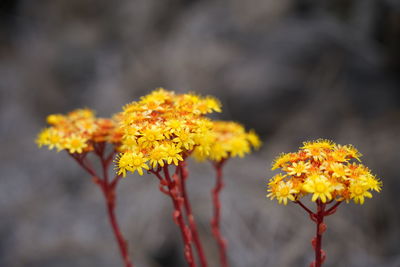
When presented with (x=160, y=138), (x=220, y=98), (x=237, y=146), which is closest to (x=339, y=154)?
(x=237, y=146)

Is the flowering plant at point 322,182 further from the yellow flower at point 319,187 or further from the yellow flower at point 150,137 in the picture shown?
the yellow flower at point 150,137

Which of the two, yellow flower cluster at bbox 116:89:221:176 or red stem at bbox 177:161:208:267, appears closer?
yellow flower cluster at bbox 116:89:221:176

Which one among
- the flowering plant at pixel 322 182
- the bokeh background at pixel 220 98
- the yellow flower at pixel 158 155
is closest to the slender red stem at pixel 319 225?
the flowering plant at pixel 322 182

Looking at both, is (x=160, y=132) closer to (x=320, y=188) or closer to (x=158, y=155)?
(x=158, y=155)

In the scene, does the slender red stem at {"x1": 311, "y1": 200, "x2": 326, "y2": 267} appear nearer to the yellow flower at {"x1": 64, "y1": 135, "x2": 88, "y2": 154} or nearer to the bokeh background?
the yellow flower at {"x1": 64, "y1": 135, "x2": 88, "y2": 154}

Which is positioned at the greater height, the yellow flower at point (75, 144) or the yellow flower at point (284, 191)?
the yellow flower at point (75, 144)

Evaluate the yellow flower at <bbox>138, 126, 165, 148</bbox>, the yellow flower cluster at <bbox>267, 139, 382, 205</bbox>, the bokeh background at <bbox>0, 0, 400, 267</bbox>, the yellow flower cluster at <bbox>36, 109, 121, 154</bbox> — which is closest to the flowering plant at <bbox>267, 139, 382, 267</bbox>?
the yellow flower cluster at <bbox>267, 139, 382, 205</bbox>

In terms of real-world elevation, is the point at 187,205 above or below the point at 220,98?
below
